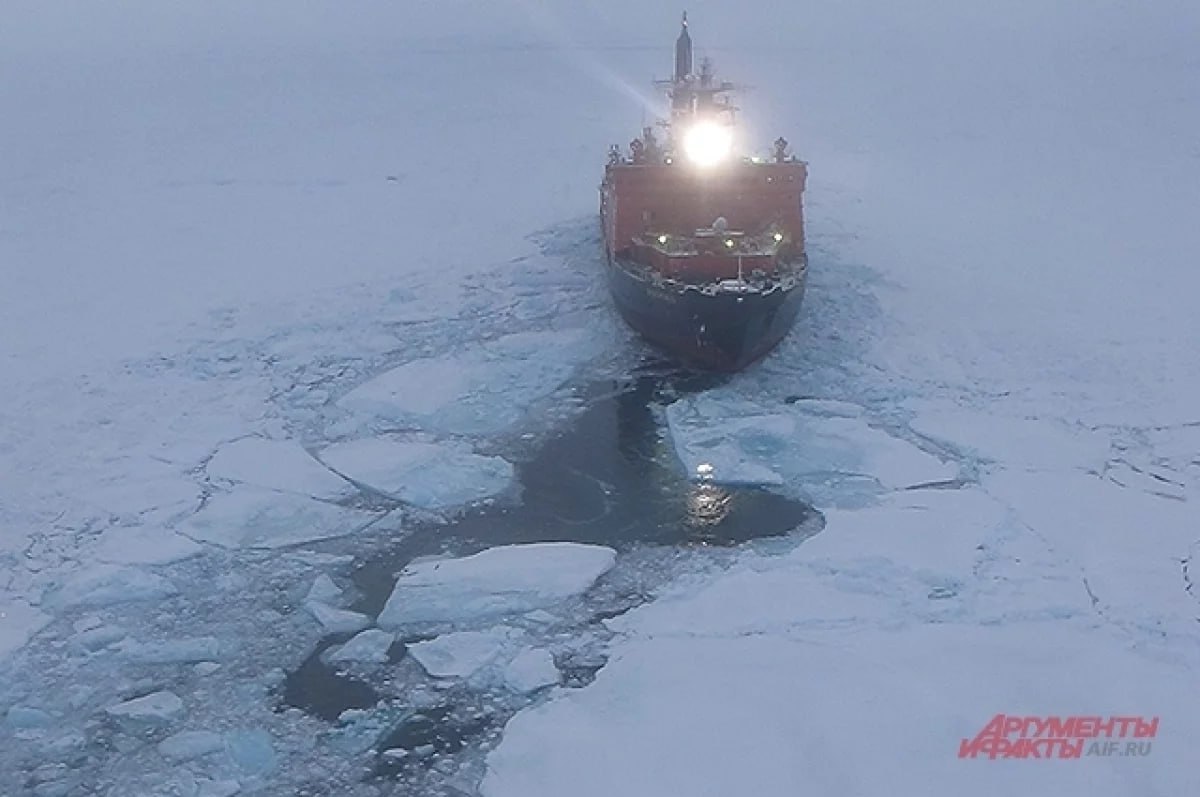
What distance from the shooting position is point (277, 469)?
34.3 ft

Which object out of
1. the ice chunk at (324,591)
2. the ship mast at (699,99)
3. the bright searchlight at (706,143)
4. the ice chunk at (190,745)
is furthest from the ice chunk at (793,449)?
the ship mast at (699,99)

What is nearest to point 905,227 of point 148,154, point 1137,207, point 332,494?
point 1137,207

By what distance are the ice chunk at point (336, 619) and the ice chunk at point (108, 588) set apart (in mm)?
1157

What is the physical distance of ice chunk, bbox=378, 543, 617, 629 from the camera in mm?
8359

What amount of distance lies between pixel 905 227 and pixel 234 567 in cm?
1276

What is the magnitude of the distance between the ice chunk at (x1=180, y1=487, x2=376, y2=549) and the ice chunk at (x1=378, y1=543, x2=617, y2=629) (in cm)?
104

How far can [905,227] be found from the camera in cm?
1823

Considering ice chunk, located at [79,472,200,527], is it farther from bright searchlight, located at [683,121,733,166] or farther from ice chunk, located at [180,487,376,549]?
bright searchlight, located at [683,121,733,166]

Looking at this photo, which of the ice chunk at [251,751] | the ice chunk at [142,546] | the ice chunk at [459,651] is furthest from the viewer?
the ice chunk at [142,546]

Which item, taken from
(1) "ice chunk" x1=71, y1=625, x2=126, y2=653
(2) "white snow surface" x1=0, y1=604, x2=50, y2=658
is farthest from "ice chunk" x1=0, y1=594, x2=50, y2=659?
(1) "ice chunk" x1=71, y1=625, x2=126, y2=653

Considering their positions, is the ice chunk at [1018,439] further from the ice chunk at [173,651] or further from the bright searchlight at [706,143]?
the ice chunk at [173,651]

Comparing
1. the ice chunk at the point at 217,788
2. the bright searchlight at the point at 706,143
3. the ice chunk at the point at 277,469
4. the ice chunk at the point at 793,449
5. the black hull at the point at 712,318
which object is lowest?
the ice chunk at the point at 217,788

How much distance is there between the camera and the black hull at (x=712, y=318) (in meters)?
12.3

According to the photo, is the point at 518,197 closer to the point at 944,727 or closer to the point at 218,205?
the point at 218,205
